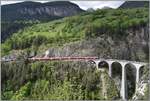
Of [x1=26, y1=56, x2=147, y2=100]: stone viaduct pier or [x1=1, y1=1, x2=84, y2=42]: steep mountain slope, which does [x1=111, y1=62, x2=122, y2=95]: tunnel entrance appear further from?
[x1=1, y1=1, x2=84, y2=42]: steep mountain slope

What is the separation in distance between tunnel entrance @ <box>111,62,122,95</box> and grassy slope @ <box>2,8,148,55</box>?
103 cm

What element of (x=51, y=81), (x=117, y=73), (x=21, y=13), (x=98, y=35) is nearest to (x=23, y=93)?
(x=51, y=81)

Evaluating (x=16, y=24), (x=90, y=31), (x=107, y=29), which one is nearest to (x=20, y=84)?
(x=16, y=24)

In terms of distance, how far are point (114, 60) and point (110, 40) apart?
1.45m

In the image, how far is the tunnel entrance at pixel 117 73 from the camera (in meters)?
9.83

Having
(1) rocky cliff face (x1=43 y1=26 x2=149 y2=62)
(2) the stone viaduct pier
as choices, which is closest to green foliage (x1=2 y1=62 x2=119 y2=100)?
(2) the stone viaduct pier

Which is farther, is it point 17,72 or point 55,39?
point 55,39

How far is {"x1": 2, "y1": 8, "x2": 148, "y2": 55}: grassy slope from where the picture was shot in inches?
414

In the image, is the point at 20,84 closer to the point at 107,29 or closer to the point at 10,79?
the point at 10,79

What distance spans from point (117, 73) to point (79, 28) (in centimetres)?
197

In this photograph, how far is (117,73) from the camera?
395 inches

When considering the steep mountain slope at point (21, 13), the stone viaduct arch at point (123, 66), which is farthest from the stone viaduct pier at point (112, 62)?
the steep mountain slope at point (21, 13)

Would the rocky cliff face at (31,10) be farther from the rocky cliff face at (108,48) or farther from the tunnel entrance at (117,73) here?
the tunnel entrance at (117,73)

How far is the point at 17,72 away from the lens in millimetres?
9078
